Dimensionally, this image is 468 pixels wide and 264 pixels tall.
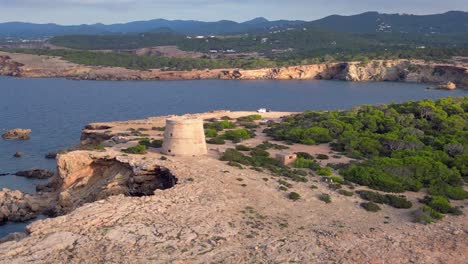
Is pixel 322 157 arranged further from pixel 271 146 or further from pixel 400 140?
pixel 400 140

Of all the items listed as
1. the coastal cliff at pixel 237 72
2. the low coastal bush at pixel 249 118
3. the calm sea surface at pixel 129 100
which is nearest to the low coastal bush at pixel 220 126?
the low coastal bush at pixel 249 118

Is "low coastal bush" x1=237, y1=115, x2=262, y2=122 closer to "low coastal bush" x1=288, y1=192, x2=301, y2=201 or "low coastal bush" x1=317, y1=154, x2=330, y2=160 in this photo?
"low coastal bush" x1=317, y1=154, x2=330, y2=160

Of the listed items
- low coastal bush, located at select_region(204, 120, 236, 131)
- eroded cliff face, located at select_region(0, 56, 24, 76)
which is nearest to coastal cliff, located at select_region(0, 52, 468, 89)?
eroded cliff face, located at select_region(0, 56, 24, 76)

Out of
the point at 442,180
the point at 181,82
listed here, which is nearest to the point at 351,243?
the point at 442,180

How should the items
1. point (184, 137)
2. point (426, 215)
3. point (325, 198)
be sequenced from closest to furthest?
point (426, 215) → point (325, 198) → point (184, 137)

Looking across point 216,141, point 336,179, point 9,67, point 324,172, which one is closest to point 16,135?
point 216,141
